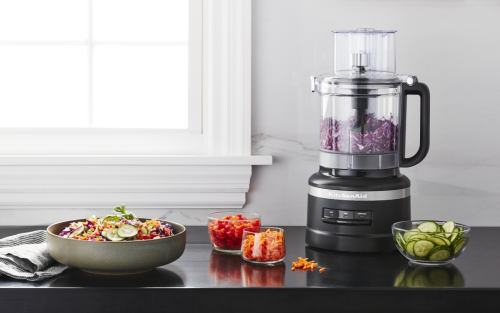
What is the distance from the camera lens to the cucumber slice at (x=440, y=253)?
107 centimetres

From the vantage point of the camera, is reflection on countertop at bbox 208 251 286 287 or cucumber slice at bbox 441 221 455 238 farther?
cucumber slice at bbox 441 221 455 238

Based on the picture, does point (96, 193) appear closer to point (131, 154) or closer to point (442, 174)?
point (131, 154)

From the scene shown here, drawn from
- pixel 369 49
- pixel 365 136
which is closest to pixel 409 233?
pixel 365 136

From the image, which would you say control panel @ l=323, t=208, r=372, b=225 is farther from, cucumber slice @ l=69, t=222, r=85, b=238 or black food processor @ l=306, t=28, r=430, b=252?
cucumber slice @ l=69, t=222, r=85, b=238

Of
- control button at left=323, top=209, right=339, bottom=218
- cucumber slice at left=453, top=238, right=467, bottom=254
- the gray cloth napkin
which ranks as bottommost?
the gray cloth napkin

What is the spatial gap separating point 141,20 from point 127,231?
0.80m

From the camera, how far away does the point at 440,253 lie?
1074 millimetres

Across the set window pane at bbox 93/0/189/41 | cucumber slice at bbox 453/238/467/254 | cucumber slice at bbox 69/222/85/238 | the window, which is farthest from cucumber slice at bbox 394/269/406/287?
window pane at bbox 93/0/189/41

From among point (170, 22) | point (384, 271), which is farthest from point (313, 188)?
point (170, 22)

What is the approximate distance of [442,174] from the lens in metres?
1.53

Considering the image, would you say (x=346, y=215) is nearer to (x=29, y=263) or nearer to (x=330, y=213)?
(x=330, y=213)

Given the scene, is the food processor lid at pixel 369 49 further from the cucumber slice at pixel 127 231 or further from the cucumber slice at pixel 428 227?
the cucumber slice at pixel 127 231

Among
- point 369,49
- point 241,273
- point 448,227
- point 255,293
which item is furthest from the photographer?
point 369,49

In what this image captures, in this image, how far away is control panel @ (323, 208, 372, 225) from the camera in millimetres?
1151
